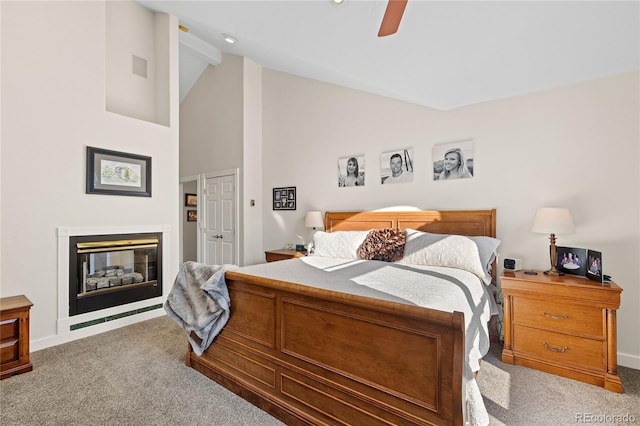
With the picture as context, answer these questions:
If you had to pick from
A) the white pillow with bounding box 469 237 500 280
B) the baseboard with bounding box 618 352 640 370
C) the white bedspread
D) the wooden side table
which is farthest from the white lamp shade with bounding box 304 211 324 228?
the baseboard with bounding box 618 352 640 370

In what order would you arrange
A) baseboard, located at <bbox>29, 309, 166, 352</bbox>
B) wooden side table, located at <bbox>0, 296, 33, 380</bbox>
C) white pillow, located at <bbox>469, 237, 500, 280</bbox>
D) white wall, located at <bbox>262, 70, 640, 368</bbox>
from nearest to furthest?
wooden side table, located at <bbox>0, 296, 33, 380</bbox>, white wall, located at <bbox>262, 70, 640, 368</bbox>, white pillow, located at <bbox>469, 237, 500, 280</bbox>, baseboard, located at <bbox>29, 309, 166, 352</bbox>

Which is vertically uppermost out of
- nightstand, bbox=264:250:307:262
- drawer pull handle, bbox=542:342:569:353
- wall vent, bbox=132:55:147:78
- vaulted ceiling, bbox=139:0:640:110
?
wall vent, bbox=132:55:147:78

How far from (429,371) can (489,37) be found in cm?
238

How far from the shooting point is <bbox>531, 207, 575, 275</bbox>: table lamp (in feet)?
7.78

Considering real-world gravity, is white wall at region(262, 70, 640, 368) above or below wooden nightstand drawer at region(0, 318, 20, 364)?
above

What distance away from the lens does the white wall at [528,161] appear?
2.39 metres

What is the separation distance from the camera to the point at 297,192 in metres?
4.54

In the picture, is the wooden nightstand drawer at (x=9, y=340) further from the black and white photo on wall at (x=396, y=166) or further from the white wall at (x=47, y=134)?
the black and white photo on wall at (x=396, y=166)

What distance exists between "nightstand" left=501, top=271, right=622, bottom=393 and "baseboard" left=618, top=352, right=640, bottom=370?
44cm

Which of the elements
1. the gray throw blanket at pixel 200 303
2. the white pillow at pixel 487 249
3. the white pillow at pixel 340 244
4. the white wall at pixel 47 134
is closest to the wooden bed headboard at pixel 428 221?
the white pillow at pixel 487 249

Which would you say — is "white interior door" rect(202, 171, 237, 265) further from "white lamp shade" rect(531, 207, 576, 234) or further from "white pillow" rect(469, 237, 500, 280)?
"white lamp shade" rect(531, 207, 576, 234)

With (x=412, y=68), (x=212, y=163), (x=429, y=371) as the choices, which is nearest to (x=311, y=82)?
(x=412, y=68)

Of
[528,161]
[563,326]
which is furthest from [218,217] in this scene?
[563,326]

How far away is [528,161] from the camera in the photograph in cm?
276
